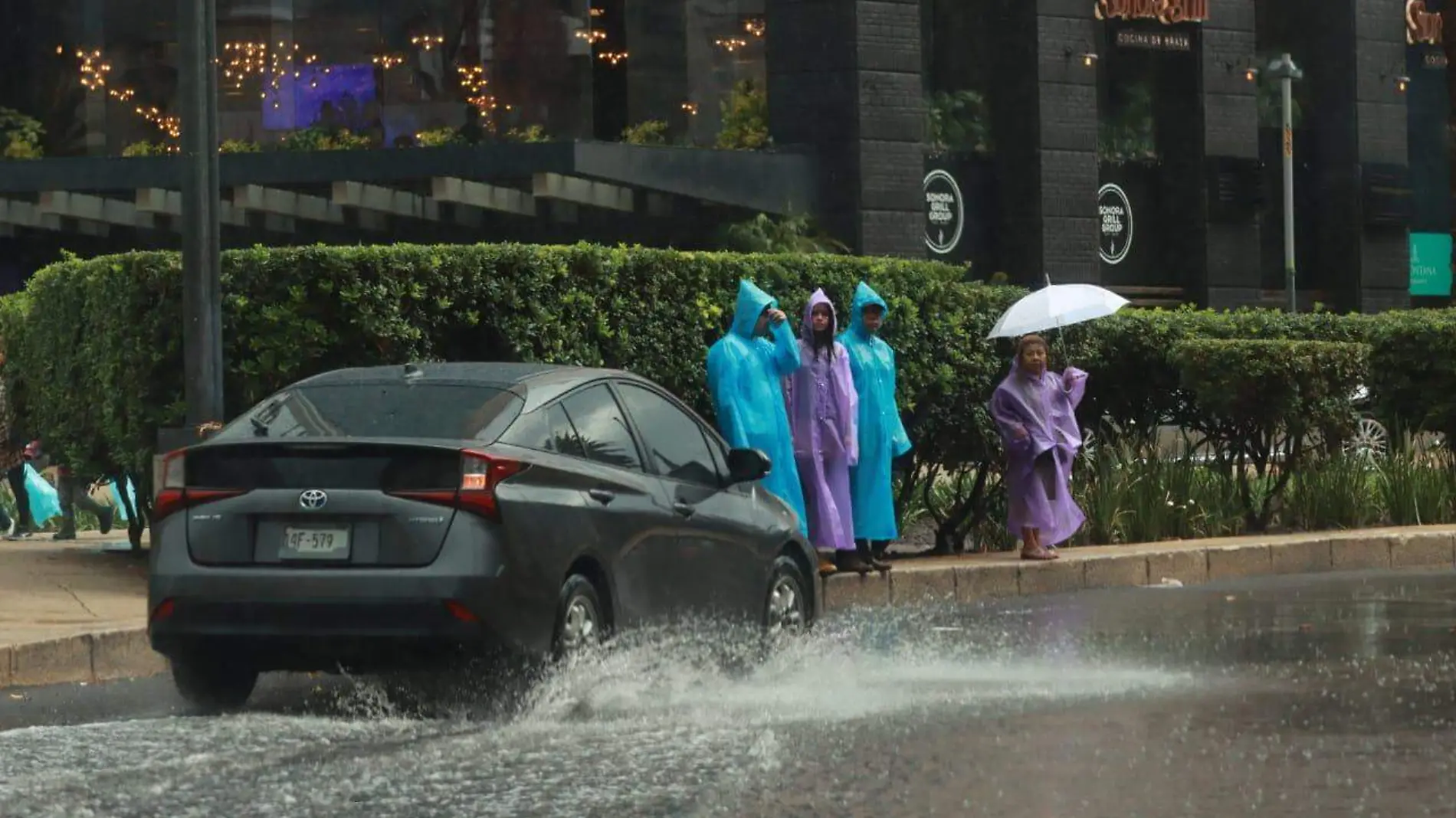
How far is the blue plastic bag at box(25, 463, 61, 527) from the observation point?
23.5m

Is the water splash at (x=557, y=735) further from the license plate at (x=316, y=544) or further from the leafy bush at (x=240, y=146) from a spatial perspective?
the leafy bush at (x=240, y=146)

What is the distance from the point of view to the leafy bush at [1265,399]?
1812cm

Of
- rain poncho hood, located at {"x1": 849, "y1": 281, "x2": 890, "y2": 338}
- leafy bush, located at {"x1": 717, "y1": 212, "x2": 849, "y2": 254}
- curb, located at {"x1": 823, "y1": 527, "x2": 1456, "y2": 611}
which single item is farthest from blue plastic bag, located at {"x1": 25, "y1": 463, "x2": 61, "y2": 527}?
leafy bush, located at {"x1": 717, "y1": 212, "x2": 849, "y2": 254}

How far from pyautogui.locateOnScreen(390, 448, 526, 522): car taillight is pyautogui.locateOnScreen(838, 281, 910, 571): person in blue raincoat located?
635 cm

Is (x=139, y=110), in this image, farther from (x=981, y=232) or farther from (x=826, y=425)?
(x=826, y=425)

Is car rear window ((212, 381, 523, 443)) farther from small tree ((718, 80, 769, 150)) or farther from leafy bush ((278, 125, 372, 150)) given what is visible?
leafy bush ((278, 125, 372, 150))

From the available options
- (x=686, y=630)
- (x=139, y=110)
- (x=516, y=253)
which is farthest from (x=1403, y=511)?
(x=139, y=110)

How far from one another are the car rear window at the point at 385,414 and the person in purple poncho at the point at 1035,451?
23.0 ft

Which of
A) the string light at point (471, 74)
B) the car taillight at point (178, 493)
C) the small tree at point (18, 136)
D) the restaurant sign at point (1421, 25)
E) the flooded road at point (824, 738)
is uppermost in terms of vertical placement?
the restaurant sign at point (1421, 25)

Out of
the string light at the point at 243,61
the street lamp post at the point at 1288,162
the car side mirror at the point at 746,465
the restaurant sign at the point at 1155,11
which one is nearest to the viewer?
the car side mirror at the point at 746,465

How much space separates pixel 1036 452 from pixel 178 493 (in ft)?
25.7

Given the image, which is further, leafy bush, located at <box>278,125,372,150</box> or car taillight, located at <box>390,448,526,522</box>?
leafy bush, located at <box>278,125,372,150</box>

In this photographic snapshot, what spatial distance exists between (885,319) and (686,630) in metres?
6.79

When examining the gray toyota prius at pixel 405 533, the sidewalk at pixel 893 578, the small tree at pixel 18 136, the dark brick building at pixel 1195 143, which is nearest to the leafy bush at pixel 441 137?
the small tree at pixel 18 136
